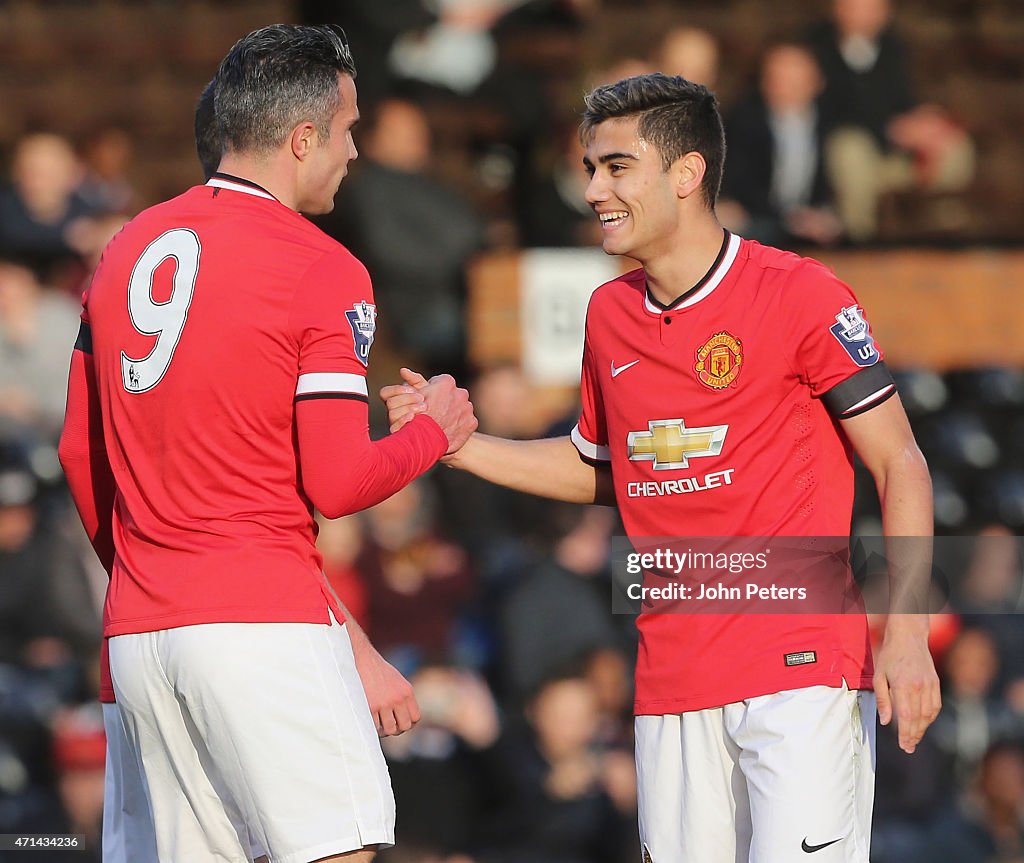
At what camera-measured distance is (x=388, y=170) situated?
8562mm

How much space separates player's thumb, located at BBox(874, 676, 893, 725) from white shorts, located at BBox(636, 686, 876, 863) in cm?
15

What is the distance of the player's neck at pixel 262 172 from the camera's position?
12.3 ft

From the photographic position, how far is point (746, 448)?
13.4 ft

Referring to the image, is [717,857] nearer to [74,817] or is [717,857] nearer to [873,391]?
[873,391]

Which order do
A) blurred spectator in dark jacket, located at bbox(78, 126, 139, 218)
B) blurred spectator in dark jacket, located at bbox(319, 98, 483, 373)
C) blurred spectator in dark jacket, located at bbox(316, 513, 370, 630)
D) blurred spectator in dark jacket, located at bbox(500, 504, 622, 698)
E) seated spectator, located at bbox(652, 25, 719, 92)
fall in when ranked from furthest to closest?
1. seated spectator, located at bbox(652, 25, 719, 92)
2. blurred spectator in dark jacket, located at bbox(319, 98, 483, 373)
3. blurred spectator in dark jacket, located at bbox(78, 126, 139, 218)
4. blurred spectator in dark jacket, located at bbox(316, 513, 370, 630)
5. blurred spectator in dark jacket, located at bbox(500, 504, 622, 698)

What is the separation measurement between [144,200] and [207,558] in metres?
6.17

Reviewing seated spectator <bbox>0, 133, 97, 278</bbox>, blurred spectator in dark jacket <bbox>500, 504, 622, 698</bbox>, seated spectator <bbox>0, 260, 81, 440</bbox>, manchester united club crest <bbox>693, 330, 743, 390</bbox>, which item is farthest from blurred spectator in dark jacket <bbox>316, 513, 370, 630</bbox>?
manchester united club crest <bbox>693, 330, 743, 390</bbox>

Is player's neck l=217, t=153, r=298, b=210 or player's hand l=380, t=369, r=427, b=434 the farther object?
player's hand l=380, t=369, r=427, b=434

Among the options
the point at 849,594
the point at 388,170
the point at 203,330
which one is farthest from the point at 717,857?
the point at 388,170

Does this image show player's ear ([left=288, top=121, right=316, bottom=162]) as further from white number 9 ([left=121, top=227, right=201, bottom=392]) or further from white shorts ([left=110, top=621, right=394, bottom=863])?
white shorts ([left=110, top=621, right=394, bottom=863])

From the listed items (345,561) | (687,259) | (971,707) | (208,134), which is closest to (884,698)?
(687,259)

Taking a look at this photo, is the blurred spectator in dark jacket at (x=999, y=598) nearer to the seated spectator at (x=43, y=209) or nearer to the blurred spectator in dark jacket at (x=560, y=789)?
the blurred spectator in dark jacket at (x=560, y=789)

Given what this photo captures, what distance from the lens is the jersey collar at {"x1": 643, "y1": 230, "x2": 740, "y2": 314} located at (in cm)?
422

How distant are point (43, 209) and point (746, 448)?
513cm
